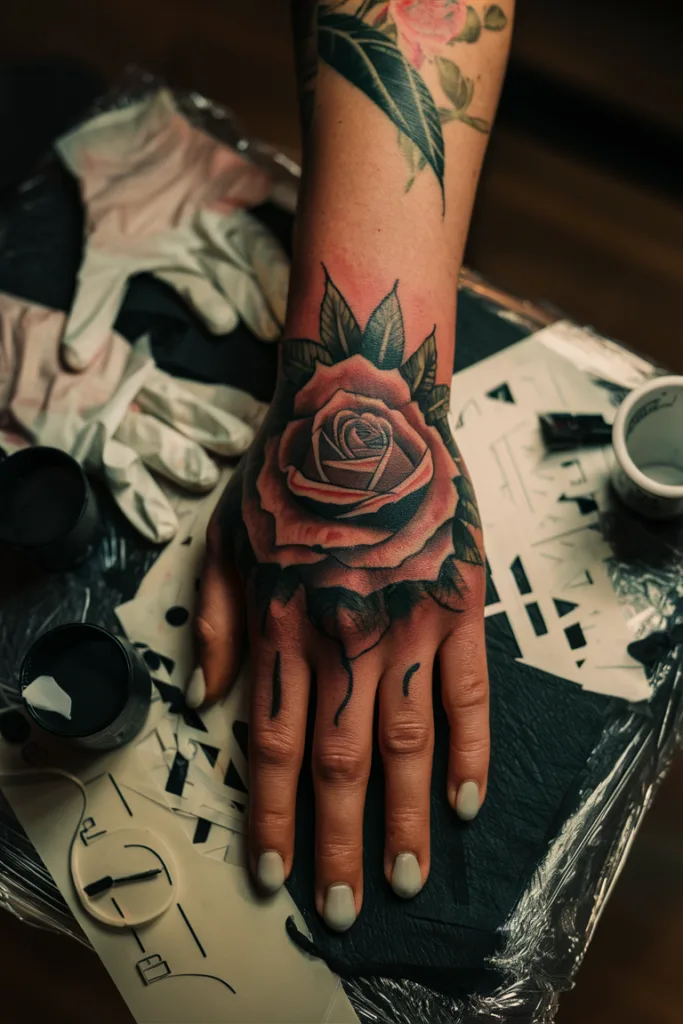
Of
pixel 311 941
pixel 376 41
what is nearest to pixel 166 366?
pixel 376 41

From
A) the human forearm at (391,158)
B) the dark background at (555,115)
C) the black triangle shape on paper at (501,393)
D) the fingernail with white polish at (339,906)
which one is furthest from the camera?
the dark background at (555,115)

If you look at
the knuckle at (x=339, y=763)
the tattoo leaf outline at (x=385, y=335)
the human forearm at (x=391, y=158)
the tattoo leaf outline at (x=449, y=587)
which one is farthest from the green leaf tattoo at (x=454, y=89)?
the knuckle at (x=339, y=763)

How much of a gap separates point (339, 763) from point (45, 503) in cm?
47

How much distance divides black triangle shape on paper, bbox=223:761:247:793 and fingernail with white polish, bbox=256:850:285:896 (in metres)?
0.08

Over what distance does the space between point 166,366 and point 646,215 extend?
1.09m

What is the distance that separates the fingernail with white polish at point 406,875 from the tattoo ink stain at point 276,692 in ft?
0.66

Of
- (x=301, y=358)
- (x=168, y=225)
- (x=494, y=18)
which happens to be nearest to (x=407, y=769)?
(x=301, y=358)

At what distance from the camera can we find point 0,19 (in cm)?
180

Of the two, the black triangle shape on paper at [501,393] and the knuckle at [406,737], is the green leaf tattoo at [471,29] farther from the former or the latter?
A: the knuckle at [406,737]

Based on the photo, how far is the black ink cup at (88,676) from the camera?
871mm

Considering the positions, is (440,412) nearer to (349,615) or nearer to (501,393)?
(501,393)

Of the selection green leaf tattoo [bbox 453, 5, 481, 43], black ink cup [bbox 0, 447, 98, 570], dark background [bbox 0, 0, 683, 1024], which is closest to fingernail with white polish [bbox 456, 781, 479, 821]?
black ink cup [bbox 0, 447, 98, 570]

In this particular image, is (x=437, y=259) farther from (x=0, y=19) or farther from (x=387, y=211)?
(x=0, y=19)

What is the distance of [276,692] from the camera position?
0.87 m
